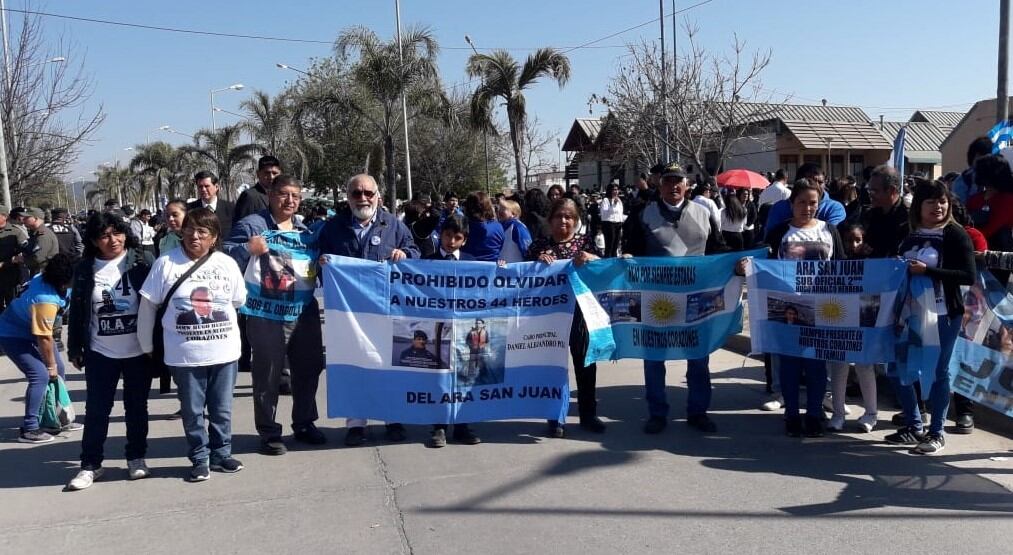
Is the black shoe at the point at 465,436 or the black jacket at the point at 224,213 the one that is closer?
the black shoe at the point at 465,436

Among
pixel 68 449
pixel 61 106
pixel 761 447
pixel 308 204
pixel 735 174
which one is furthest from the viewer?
pixel 308 204

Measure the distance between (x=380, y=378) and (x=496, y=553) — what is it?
2.12 metres

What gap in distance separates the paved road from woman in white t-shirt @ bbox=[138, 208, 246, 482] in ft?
1.32

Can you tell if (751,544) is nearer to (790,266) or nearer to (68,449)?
(790,266)

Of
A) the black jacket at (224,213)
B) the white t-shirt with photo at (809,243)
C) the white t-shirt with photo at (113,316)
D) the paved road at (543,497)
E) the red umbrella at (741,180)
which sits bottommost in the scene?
the paved road at (543,497)

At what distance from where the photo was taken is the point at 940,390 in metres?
5.51

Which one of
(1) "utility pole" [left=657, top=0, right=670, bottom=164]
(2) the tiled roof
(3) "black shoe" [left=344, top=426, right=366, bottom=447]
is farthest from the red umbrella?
(2) the tiled roof

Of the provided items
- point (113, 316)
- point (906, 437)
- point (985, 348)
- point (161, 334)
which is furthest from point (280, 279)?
point (985, 348)

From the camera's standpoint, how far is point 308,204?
40656 mm

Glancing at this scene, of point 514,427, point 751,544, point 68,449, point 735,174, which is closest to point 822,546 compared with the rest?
point 751,544

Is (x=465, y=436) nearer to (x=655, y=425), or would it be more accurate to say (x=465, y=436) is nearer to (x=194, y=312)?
(x=655, y=425)

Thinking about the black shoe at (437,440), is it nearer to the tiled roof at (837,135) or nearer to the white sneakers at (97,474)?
the white sneakers at (97,474)

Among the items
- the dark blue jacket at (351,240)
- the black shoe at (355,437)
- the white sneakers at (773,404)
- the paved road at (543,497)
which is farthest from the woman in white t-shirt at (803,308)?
the black shoe at (355,437)

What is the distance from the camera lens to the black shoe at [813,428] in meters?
5.91
